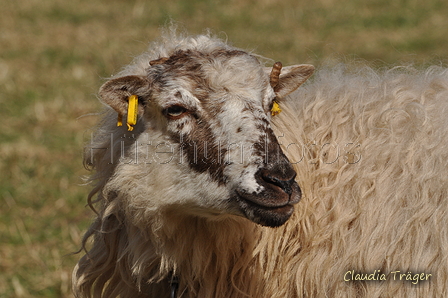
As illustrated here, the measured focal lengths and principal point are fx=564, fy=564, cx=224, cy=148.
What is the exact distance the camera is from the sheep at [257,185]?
2.64 meters

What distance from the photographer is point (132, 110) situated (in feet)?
9.27

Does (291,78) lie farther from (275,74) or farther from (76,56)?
(76,56)

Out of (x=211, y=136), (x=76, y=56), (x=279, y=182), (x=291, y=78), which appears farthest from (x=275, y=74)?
(x=76, y=56)

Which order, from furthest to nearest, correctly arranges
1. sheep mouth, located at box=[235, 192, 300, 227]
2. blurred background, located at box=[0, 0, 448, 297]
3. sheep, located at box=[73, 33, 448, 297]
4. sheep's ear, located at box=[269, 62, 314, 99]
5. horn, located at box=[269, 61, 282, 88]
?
blurred background, located at box=[0, 0, 448, 297] < sheep's ear, located at box=[269, 62, 314, 99] < horn, located at box=[269, 61, 282, 88] < sheep, located at box=[73, 33, 448, 297] < sheep mouth, located at box=[235, 192, 300, 227]

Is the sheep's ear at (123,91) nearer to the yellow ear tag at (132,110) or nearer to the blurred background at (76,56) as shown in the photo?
the yellow ear tag at (132,110)

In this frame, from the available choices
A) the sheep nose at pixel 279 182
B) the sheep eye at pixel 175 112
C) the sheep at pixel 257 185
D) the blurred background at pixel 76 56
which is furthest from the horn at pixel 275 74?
the sheep nose at pixel 279 182

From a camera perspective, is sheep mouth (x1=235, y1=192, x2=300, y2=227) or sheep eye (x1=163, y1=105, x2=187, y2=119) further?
sheep eye (x1=163, y1=105, x2=187, y2=119)

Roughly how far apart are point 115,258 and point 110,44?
791cm

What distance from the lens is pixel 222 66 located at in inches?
110

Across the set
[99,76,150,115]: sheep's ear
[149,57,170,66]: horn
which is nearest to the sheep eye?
[99,76,150,115]: sheep's ear

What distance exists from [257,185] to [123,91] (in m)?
0.88

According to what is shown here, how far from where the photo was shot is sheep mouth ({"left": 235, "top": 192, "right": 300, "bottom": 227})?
246cm

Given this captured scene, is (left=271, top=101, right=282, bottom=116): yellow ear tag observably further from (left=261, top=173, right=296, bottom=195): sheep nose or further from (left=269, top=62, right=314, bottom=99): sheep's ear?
(left=261, top=173, right=296, bottom=195): sheep nose

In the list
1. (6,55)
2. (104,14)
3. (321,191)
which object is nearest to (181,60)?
(321,191)
